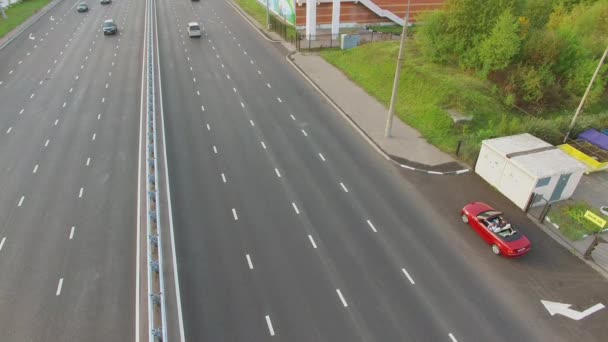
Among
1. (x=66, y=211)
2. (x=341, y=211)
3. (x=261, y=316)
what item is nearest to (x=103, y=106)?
(x=66, y=211)

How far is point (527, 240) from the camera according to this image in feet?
58.0

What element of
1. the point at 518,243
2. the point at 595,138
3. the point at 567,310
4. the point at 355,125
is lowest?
the point at 567,310

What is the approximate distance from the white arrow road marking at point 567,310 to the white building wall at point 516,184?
6116mm

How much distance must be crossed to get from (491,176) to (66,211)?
23.8 meters

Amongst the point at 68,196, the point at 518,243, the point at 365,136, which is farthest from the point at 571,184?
the point at 68,196

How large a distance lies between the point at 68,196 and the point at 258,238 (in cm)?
1143

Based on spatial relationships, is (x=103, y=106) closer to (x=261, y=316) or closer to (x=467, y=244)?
(x=261, y=316)

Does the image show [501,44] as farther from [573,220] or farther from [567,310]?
[567,310]

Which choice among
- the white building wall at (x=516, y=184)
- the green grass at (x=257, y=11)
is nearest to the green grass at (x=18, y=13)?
the green grass at (x=257, y=11)

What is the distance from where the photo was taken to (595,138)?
1018 inches

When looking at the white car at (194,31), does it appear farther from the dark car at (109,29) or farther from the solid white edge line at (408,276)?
the solid white edge line at (408,276)

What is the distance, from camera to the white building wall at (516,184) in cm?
2019

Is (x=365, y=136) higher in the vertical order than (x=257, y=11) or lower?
lower

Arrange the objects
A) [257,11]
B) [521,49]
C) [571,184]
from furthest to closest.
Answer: [257,11] < [521,49] < [571,184]
